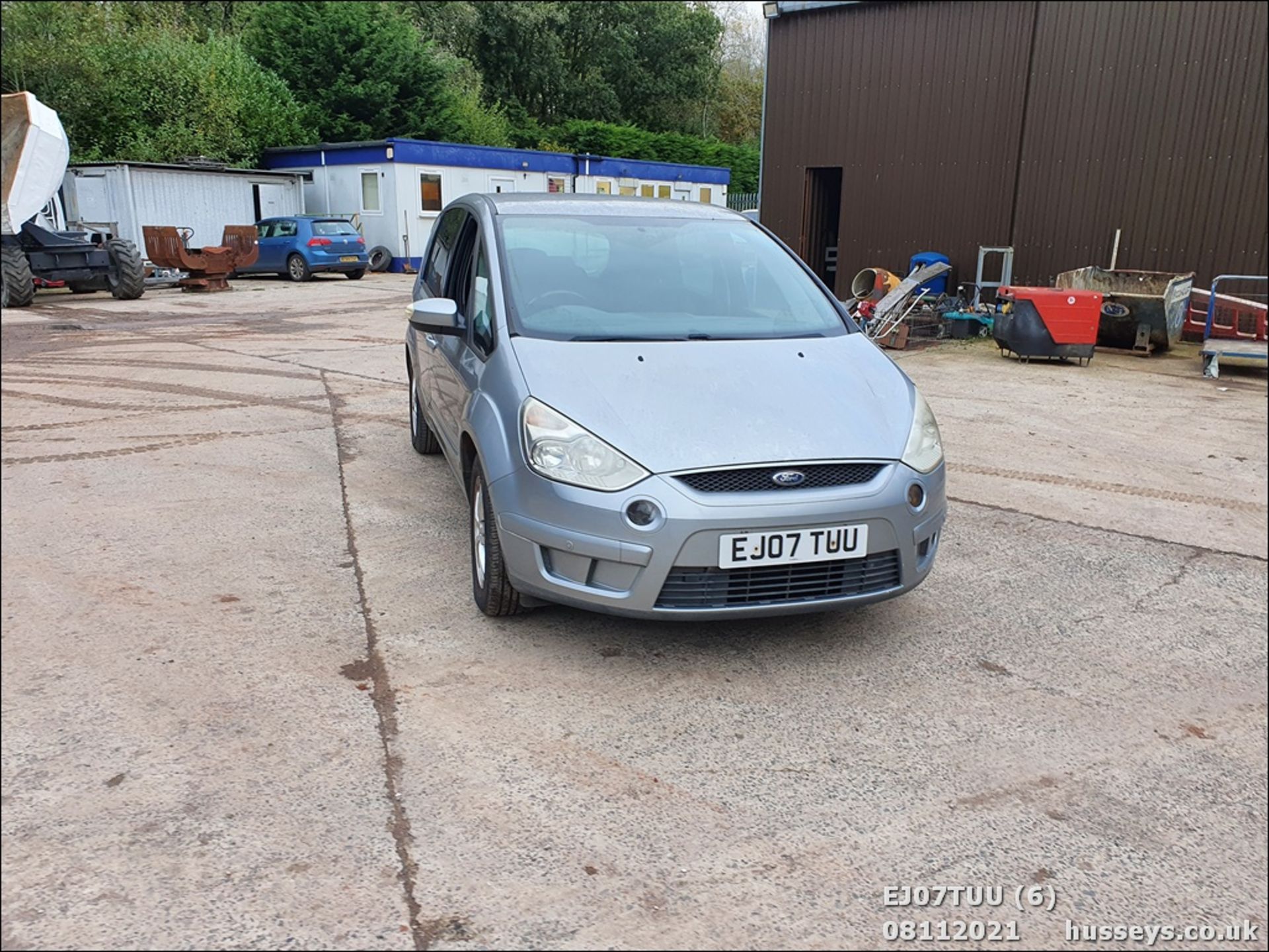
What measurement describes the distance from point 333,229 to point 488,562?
20892 mm

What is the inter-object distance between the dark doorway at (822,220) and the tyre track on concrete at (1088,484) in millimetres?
10250

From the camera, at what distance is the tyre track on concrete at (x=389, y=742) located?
221 cm

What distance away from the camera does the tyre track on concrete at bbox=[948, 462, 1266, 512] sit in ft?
17.7

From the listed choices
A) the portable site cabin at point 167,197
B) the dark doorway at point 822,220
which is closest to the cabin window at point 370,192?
the portable site cabin at point 167,197

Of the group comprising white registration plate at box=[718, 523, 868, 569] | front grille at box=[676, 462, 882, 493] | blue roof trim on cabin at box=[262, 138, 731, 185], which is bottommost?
white registration plate at box=[718, 523, 868, 569]

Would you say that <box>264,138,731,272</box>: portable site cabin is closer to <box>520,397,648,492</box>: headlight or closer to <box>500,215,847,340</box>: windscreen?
<box>500,215,847,340</box>: windscreen

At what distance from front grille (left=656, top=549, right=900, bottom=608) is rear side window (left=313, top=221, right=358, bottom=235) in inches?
841

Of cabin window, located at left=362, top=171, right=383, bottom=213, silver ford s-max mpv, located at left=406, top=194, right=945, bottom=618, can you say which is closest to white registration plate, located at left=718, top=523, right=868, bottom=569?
silver ford s-max mpv, located at left=406, top=194, right=945, bottom=618

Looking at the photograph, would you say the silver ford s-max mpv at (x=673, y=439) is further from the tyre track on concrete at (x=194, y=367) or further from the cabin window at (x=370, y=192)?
the cabin window at (x=370, y=192)

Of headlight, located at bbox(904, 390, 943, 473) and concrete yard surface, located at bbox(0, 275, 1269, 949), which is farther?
headlight, located at bbox(904, 390, 943, 473)

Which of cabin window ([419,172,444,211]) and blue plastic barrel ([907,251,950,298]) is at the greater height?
cabin window ([419,172,444,211])

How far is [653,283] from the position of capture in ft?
13.8

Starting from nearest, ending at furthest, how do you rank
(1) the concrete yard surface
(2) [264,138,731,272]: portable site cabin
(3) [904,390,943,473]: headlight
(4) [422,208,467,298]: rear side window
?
(1) the concrete yard surface < (3) [904,390,943,473]: headlight < (4) [422,208,467,298]: rear side window < (2) [264,138,731,272]: portable site cabin

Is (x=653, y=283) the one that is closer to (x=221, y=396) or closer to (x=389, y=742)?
(x=389, y=742)
